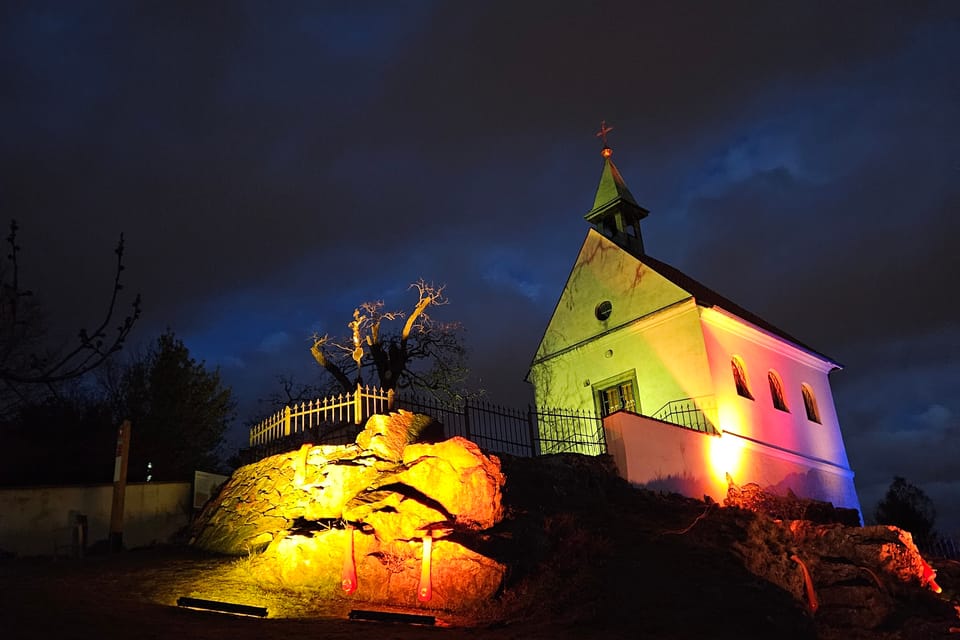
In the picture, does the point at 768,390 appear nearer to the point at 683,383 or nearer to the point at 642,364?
the point at 683,383

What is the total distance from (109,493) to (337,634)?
980 cm

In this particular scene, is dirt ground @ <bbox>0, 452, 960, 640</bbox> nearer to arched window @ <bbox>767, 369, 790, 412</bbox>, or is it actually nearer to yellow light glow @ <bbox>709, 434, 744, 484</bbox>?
yellow light glow @ <bbox>709, 434, 744, 484</bbox>

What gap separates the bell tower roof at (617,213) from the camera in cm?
2808

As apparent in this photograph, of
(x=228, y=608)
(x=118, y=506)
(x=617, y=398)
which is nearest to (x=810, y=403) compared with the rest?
(x=617, y=398)

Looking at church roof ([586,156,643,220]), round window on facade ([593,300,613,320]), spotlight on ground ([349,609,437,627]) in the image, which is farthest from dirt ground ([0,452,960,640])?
church roof ([586,156,643,220])

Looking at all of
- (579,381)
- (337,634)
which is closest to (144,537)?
(337,634)

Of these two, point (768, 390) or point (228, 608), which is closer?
point (228, 608)

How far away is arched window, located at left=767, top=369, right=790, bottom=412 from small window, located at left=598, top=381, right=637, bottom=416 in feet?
15.7

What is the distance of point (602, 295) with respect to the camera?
24656 mm

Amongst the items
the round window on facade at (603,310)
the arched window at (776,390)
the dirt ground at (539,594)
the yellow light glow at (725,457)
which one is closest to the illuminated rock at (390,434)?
the dirt ground at (539,594)

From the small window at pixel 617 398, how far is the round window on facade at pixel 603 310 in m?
2.51

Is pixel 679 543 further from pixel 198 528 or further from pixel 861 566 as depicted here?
pixel 198 528

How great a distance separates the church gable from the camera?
22.7 metres

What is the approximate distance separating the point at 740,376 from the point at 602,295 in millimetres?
5252
